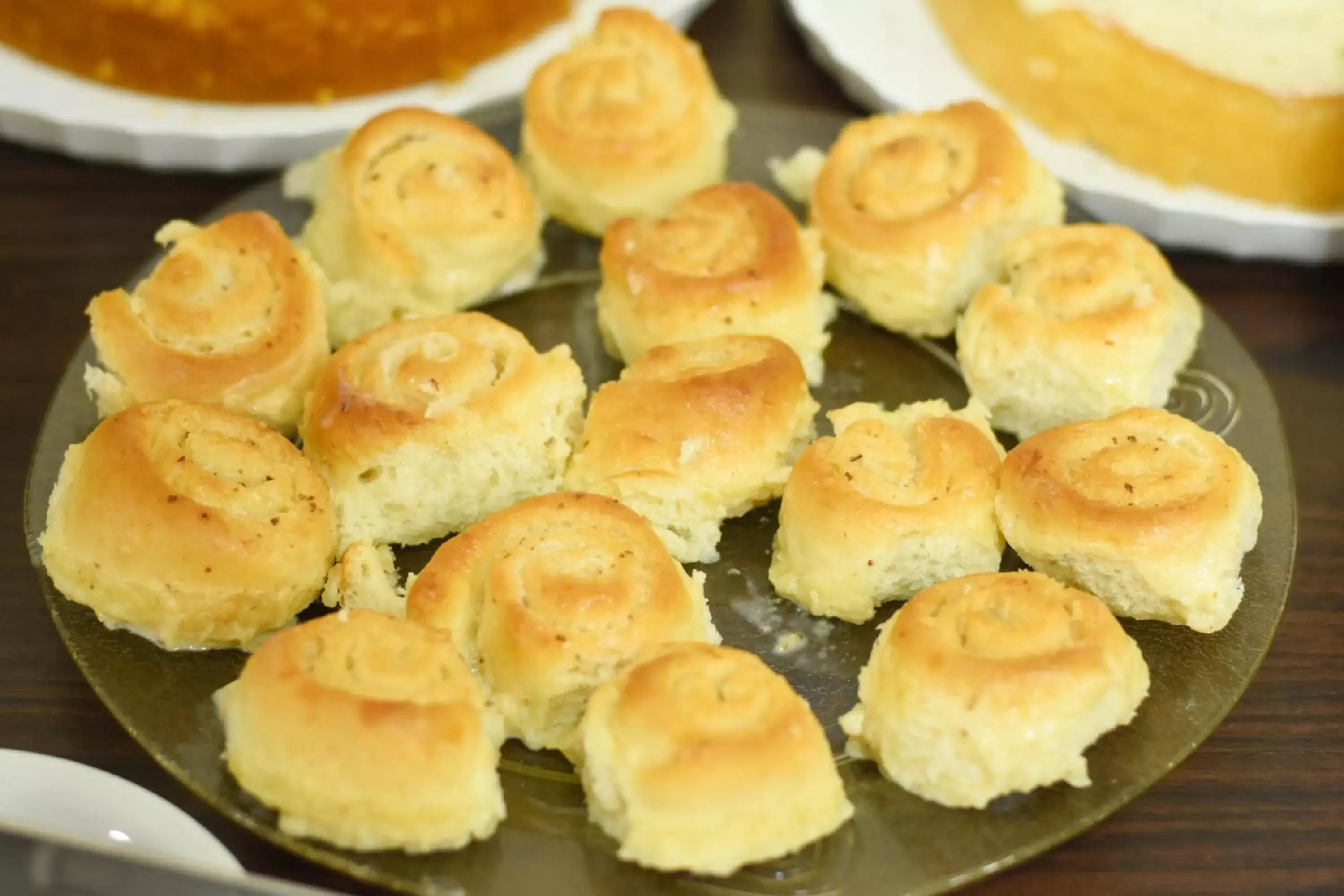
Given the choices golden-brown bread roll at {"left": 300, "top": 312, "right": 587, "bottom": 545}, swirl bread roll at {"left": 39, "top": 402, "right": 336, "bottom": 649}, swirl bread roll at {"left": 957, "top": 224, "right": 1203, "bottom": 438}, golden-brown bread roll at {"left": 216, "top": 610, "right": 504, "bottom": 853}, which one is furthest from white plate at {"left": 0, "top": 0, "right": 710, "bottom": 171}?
golden-brown bread roll at {"left": 216, "top": 610, "right": 504, "bottom": 853}

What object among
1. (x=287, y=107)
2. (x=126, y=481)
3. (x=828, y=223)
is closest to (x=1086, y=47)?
(x=828, y=223)

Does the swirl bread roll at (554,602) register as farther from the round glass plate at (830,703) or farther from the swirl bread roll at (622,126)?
the swirl bread roll at (622,126)

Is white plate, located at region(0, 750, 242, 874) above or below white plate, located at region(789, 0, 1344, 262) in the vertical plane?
below

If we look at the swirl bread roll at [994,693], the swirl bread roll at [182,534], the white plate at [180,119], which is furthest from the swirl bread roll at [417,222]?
the swirl bread roll at [994,693]

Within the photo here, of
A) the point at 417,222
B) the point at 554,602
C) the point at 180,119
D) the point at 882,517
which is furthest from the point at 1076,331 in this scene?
the point at 180,119

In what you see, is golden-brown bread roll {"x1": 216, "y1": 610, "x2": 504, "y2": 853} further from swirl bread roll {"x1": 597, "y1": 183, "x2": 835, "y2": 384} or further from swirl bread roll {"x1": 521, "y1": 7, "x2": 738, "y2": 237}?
swirl bread roll {"x1": 521, "y1": 7, "x2": 738, "y2": 237}

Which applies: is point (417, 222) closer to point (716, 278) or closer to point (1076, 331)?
point (716, 278)
